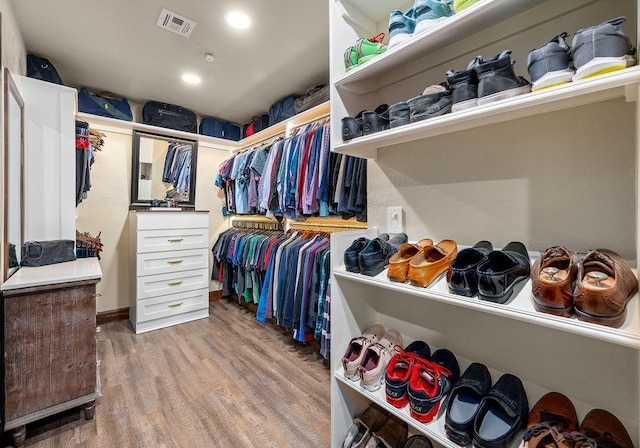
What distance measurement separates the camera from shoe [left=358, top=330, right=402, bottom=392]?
106 centimetres

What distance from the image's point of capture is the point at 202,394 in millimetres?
1734

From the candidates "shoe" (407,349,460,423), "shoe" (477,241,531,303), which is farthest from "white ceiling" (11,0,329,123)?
"shoe" (407,349,460,423)

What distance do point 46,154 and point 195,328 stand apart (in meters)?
1.83

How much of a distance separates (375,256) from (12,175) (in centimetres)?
209

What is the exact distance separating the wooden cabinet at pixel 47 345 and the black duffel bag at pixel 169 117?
2.08m

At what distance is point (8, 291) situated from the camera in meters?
1.29

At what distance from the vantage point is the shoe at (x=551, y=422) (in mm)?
702

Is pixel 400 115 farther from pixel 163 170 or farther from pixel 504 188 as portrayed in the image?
pixel 163 170

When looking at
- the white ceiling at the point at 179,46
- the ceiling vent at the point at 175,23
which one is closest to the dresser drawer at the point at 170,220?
the white ceiling at the point at 179,46

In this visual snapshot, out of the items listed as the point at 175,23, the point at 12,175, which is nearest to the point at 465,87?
the point at 175,23

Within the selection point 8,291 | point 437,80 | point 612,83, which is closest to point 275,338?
point 8,291

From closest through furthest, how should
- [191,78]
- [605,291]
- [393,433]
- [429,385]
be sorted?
[605,291] < [429,385] < [393,433] < [191,78]

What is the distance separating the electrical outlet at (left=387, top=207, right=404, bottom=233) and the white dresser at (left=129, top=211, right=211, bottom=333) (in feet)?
7.51

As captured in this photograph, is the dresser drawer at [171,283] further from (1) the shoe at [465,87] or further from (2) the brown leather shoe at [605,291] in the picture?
(2) the brown leather shoe at [605,291]
